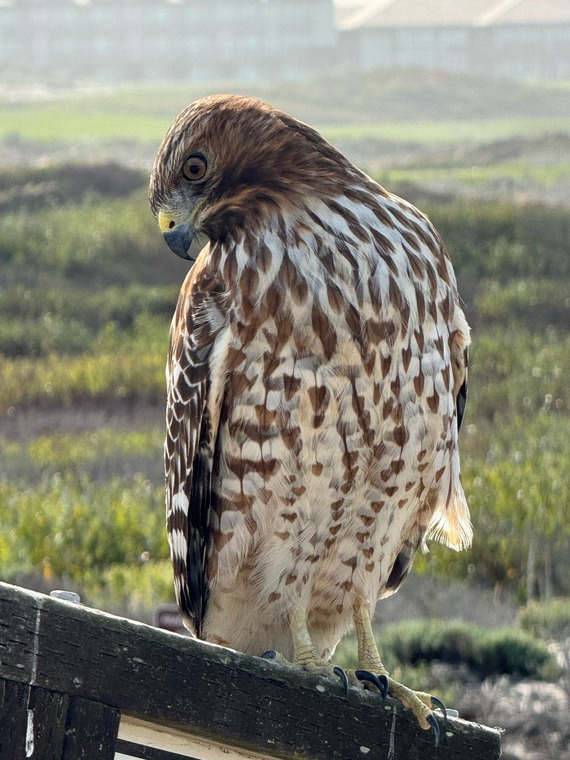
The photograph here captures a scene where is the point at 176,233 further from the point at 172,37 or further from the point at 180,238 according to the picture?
the point at 172,37

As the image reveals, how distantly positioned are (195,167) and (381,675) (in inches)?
53.7

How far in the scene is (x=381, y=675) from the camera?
3.35 m

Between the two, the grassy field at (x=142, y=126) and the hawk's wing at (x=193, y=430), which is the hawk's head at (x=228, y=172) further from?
the grassy field at (x=142, y=126)

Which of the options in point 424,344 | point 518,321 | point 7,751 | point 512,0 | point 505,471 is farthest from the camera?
point 512,0

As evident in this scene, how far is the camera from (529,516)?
11453 millimetres

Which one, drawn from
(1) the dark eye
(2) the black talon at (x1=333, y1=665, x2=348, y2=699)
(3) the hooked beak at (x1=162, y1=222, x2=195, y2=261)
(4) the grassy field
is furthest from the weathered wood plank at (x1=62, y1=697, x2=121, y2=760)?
(4) the grassy field

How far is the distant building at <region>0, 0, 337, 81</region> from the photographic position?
90688mm

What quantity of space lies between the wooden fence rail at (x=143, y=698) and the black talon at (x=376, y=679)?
0.62m

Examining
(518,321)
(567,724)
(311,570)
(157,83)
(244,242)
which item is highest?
(244,242)

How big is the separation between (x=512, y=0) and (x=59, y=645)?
3352 inches

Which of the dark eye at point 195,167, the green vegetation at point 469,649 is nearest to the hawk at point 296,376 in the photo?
the dark eye at point 195,167

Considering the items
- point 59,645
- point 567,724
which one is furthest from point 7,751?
point 567,724

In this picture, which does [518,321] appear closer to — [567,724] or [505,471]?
[505,471]

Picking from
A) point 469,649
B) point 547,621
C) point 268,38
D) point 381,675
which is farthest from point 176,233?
point 268,38
